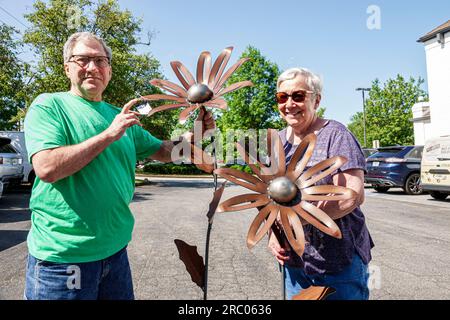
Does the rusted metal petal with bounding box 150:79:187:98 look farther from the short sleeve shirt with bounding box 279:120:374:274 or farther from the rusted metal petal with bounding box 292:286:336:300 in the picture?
the rusted metal petal with bounding box 292:286:336:300

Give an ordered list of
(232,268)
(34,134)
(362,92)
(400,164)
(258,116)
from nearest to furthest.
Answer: (34,134) → (232,268) → (400,164) → (258,116) → (362,92)

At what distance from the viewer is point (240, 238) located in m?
5.18

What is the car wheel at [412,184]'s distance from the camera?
10.4 m

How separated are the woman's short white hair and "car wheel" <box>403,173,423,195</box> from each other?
10511mm

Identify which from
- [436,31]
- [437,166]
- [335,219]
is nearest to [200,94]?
[335,219]

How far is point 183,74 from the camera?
1.26 meters

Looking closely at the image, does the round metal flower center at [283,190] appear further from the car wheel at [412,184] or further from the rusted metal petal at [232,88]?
the car wheel at [412,184]

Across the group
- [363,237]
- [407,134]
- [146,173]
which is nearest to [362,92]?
[407,134]

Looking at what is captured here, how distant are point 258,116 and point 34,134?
18703 millimetres

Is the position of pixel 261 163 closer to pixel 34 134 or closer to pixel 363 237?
pixel 363 237

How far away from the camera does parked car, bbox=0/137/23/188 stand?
9117mm

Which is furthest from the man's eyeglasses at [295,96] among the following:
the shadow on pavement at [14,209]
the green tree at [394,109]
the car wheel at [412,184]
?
the green tree at [394,109]
